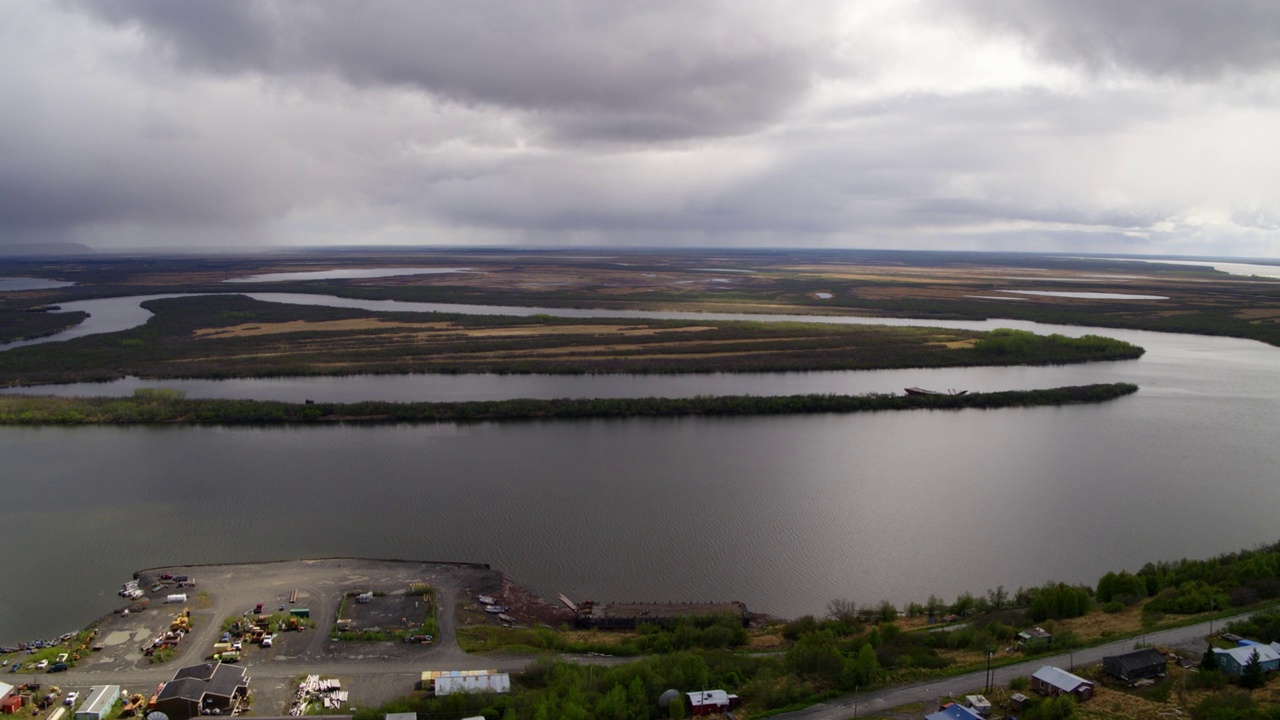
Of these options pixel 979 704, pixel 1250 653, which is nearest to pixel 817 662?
pixel 979 704

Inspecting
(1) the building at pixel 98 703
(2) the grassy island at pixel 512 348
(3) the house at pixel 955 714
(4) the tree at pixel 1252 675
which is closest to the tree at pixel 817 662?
(3) the house at pixel 955 714

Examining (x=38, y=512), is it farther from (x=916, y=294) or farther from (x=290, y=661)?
(x=916, y=294)

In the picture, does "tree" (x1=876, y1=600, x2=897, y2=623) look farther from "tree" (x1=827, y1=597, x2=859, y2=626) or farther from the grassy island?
the grassy island

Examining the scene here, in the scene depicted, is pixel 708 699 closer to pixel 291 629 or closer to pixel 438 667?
pixel 438 667

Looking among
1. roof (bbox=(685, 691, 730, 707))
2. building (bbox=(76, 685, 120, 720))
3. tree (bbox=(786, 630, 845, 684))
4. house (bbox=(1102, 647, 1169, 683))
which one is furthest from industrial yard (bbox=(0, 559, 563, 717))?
house (bbox=(1102, 647, 1169, 683))

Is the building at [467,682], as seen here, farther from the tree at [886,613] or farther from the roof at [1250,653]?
the roof at [1250,653]

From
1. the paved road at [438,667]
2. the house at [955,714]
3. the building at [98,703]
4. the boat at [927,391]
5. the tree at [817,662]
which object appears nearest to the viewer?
the house at [955,714]

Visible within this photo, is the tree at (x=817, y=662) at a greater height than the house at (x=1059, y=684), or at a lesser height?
lesser
